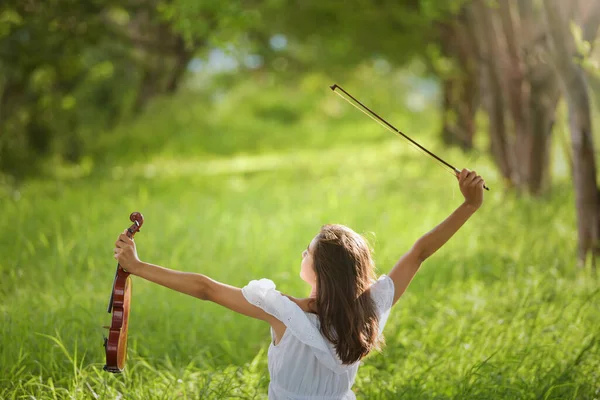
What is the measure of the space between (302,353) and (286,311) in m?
0.20

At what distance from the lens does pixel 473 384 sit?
3922 mm

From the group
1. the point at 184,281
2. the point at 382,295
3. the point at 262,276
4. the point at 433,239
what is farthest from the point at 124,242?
the point at 262,276

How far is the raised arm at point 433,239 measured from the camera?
10.4 ft

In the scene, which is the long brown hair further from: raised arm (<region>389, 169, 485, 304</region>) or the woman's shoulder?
raised arm (<region>389, 169, 485, 304</region>)

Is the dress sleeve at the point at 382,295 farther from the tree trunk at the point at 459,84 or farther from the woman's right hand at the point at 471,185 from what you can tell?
the tree trunk at the point at 459,84

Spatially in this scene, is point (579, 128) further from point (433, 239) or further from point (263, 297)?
point (263, 297)

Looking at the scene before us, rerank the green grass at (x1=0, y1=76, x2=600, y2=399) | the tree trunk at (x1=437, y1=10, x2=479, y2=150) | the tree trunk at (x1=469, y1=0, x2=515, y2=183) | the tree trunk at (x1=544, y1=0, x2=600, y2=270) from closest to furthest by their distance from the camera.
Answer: the green grass at (x1=0, y1=76, x2=600, y2=399), the tree trunk at (x1=544, y1=0, x2=600, y2=270), the tree trunk at (x1=469, y1=0, x2=515, y2=183), the tree trunk at (x1=437, y1=10, x2=479, y2=150)

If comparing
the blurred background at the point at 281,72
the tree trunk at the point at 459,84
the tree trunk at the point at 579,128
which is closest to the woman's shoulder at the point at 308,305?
the blurred background at the point at 281,72

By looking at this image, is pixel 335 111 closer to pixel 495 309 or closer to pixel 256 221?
pixel 256 221

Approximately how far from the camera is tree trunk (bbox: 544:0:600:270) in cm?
608

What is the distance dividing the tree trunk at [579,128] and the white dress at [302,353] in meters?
3.72

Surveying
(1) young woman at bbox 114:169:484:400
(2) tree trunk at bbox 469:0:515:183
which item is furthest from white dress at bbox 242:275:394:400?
(2) tree trunk at bbox 469:0:515:183

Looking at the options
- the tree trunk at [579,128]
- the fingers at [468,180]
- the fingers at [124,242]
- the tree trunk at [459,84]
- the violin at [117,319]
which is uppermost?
the tree trunk at [459,84]

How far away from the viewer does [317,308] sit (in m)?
2.94
